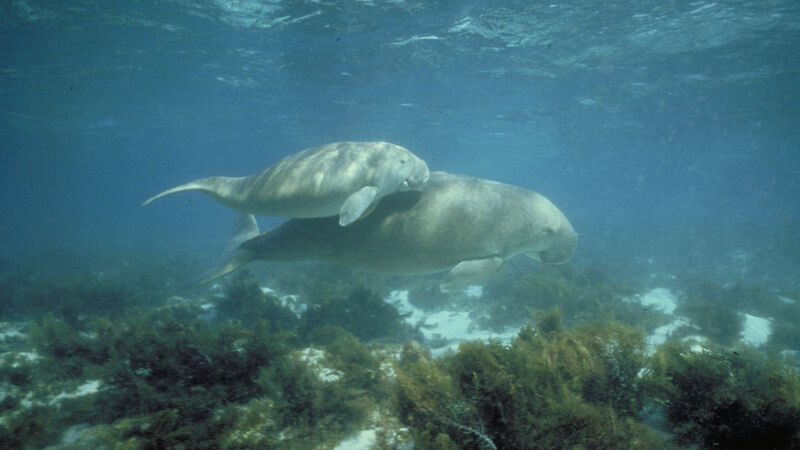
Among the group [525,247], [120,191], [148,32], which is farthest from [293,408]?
[120,191]

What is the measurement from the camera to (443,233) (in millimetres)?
4941

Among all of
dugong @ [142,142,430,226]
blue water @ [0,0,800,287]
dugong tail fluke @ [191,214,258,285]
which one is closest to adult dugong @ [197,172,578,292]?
dugong tail fluke @ [191,214,258,285]

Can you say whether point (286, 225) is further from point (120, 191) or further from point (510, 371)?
point (120, 191)

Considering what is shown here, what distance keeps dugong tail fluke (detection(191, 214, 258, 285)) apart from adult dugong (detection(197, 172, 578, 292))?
0.15 ft

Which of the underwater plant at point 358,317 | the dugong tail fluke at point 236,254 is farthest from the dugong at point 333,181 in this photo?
the underwater plant at point 358,317

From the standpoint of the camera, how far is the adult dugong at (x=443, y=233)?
495cm

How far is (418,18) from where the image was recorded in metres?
13.8

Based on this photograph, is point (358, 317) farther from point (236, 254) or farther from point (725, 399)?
point (725, 399)

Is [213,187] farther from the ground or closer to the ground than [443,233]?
farther from the ground

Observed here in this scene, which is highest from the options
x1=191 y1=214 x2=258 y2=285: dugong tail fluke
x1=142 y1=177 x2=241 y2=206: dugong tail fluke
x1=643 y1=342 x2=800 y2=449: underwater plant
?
x1=142 y1=177 x2=241 y2=206: dugong tail fluke

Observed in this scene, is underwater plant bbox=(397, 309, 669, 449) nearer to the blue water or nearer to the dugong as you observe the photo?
the dugong

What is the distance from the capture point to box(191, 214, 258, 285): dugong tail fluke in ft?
18.1

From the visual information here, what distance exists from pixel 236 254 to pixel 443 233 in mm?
3441

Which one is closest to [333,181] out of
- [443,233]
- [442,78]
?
[443,233]
